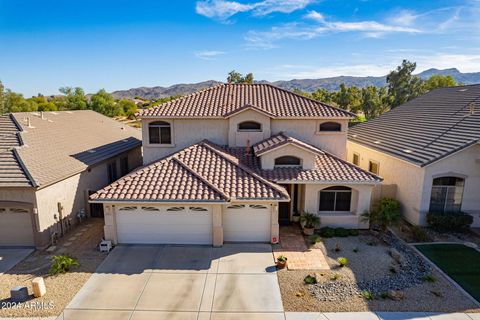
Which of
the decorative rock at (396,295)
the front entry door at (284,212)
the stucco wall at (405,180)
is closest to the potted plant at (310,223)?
the front entry door at (284,212)

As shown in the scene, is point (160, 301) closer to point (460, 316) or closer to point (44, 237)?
point (44, 237)

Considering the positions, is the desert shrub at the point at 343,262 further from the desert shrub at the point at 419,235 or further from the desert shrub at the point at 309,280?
the desert shrub at the point at 419,235

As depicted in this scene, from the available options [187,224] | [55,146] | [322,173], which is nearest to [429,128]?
[322,173]

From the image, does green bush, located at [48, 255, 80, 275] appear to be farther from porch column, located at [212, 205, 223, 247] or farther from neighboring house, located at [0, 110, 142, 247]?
porch column, located at [212, 205, 223, 247]

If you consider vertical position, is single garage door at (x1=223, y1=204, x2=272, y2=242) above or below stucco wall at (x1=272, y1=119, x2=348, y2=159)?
below

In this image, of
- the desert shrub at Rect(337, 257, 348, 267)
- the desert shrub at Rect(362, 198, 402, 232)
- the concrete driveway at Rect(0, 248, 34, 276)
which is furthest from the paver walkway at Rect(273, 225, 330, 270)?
the concrete driveway at Rect(0, 248, 34, 276)

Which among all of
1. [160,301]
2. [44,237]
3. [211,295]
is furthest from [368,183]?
[44,237]
